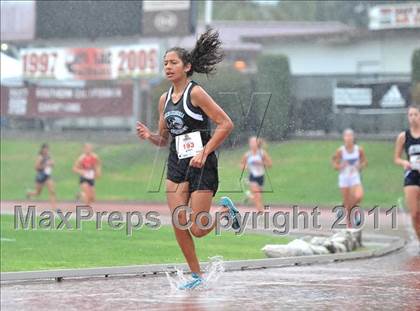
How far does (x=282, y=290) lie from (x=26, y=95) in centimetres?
2563

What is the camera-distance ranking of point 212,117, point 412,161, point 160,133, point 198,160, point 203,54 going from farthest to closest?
point 412,161 → point 160,133 → point 203,54 → point 212,117 → point 198,160

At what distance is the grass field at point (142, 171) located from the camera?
30.6 metres

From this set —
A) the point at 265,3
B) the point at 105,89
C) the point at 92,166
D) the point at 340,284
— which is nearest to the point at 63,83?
the point at 105,89

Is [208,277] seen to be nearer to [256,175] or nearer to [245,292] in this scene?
[245,292]

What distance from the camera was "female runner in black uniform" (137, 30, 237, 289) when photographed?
848 centimetres

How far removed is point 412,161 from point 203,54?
15.2 feet

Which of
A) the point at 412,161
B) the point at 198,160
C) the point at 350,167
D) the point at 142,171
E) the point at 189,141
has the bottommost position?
the point at 142,171

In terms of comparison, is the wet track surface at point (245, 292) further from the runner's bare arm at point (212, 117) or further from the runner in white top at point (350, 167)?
the runner in white top at point (350, 167)

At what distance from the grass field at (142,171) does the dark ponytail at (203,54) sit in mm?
18651

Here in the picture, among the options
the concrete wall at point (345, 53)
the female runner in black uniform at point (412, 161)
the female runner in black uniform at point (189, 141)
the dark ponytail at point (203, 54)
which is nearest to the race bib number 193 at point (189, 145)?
the female runner in black uniform at point (189, 141)

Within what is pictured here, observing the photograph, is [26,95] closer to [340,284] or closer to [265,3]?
[265,3]

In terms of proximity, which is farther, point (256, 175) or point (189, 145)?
point (256, 175)

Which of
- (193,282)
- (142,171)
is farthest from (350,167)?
(142,171)

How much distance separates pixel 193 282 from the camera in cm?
872
